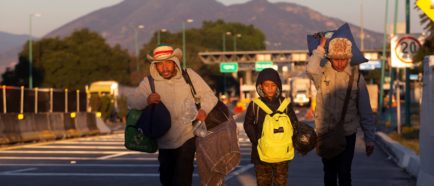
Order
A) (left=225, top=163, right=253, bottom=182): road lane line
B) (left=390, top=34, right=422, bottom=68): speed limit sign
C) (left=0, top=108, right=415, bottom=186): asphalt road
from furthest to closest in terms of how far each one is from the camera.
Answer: (left=390, top=34, right=422, bottom=68): speed limit sign
(left=225, top=163, right=253, bottom=182): road lane line
(left=0, top=108, right=415, bottom=186): asphalt road

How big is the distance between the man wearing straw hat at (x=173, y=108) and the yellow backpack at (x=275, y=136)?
1.70 feet

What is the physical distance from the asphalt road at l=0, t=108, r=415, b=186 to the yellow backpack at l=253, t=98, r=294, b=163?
592cm

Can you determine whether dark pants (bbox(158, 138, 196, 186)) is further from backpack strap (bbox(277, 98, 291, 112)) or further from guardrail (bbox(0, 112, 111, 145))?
guardrail (bbox(0, 112, 111, 145))

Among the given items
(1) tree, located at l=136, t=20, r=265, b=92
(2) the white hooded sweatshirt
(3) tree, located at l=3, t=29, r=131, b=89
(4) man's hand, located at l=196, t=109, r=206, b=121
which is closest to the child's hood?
(2) the white hooded sweatshirt

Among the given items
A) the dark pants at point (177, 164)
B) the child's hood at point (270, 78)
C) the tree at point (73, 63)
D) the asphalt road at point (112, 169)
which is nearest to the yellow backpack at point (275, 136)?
the child's hood at point (270, 78)

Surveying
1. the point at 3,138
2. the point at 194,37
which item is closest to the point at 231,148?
the point at 3,138

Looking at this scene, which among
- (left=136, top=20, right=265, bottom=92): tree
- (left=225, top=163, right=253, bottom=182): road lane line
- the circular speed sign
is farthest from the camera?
(left=136, top=20, right=265, bottom=92): tree

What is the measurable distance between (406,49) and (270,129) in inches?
786

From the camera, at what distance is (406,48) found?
97.7 ft

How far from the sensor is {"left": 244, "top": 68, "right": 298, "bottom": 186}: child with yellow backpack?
33.9 ft

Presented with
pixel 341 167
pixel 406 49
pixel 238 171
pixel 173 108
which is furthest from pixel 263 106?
pixel 406 49

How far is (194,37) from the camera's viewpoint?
16738 centimetres

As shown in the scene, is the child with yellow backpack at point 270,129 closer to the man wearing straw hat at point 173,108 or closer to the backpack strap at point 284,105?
the backpack strap at point 284,105

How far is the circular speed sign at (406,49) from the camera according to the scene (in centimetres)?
2941
